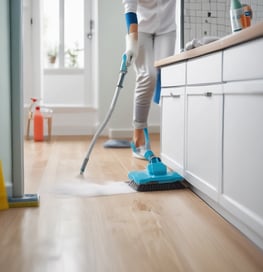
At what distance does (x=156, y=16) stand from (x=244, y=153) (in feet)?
6.05

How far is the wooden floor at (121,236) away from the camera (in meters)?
1.14

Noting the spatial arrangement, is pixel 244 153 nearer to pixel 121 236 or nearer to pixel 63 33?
pixel 121 236

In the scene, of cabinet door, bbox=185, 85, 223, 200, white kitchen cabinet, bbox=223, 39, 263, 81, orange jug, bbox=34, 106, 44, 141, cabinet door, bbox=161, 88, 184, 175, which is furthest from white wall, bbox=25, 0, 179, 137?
white kitchen cabinet, bbox=223, 39, 263, 81

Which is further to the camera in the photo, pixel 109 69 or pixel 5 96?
pixel 109 69

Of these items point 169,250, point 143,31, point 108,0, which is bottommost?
point 169,250

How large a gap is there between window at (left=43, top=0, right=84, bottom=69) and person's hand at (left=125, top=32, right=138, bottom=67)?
2124 mm

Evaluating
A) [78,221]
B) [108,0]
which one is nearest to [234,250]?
[78,221]

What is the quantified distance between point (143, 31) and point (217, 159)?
1.63 metres

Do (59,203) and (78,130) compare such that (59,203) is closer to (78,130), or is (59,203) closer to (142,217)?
(142,217)

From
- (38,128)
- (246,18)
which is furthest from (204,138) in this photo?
(38,128)

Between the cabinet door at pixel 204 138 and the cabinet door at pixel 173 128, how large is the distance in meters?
0.11

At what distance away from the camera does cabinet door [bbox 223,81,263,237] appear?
3.95ft

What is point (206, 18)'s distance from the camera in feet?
9.07

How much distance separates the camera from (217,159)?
1.57 meters
